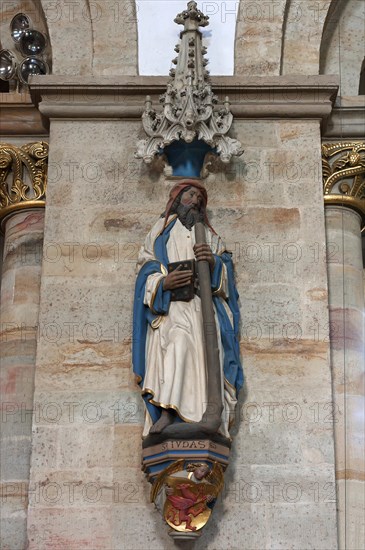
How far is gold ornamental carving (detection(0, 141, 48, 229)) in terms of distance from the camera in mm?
9695

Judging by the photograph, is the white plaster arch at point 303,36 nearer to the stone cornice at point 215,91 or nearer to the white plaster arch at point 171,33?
the stone cornice at point 215,91

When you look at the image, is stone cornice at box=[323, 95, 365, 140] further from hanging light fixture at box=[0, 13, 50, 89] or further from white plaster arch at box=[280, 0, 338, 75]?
hanging light fixture at box=[0, 13, 50, 89]

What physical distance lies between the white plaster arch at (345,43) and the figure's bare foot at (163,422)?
3307mm

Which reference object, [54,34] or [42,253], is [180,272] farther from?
[54,34]

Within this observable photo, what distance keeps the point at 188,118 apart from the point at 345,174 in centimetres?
135

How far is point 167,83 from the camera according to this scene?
9422 millimetres

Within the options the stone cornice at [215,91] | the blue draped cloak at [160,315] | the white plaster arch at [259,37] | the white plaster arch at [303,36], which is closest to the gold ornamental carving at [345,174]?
the stone cornice at [215,91]

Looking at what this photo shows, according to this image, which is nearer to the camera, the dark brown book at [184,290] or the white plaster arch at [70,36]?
the dark brown book at [184,290]

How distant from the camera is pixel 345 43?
10281 millimetres

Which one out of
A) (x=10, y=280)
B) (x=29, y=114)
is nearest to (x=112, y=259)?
(x=10, y=280)

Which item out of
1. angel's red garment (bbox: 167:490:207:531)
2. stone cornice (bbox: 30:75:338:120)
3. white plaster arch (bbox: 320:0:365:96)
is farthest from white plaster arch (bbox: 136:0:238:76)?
angel's red garment (bbox: 167:490:207:531)

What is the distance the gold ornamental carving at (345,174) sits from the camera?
31.5ft

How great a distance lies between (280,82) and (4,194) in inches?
87.4

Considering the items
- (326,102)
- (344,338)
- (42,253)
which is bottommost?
(344,338)
